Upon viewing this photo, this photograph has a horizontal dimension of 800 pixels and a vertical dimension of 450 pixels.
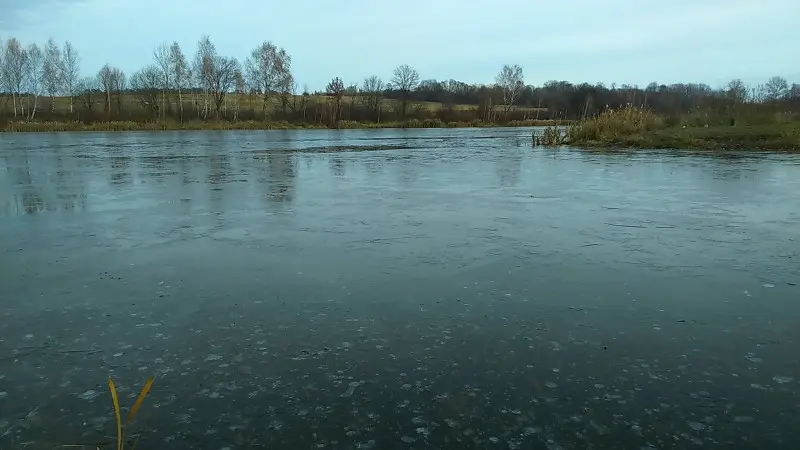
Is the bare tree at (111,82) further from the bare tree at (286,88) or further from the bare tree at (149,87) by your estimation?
the bare tree at (286,88)

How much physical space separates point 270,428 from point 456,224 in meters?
5.11

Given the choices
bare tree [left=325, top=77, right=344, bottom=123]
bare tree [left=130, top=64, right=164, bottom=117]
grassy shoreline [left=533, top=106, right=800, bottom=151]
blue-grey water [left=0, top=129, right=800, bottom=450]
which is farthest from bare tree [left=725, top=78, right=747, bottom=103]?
bare tree [left=130, top=64, right=164, bottom=117]

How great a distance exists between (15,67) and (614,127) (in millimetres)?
55996

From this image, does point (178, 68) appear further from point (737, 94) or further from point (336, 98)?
point (737, 94)

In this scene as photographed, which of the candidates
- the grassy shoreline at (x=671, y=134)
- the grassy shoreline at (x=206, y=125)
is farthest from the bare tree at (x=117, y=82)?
the grassy shoreline at (x=671, y=134)

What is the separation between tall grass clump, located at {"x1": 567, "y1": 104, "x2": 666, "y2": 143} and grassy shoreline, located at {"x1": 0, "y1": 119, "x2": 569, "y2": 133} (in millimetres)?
12011

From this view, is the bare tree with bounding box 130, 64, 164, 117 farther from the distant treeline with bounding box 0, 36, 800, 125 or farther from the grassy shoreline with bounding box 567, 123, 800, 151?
the grassy shoreline with bounding box 567, 123, 800, 151

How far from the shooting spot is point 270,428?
2791 mm

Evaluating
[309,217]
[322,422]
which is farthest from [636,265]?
[309,217]

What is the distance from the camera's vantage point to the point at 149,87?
5722 centimetres

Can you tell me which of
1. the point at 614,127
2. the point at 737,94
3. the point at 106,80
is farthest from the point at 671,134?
the point at 106,80

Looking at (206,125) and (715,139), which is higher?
(206,125)

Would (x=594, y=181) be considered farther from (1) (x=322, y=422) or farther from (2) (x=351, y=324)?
(1) (x=322, y=422)

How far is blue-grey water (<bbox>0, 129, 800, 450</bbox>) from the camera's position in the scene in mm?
2836
